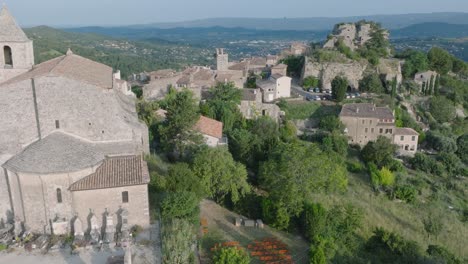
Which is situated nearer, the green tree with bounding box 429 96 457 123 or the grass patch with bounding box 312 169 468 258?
the grass patch with bounding box 312 169 468 258

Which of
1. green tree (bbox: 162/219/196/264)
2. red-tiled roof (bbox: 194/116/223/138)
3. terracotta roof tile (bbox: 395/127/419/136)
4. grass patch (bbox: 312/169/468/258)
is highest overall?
red-tiled roof (bbox: 194/116/223/138)

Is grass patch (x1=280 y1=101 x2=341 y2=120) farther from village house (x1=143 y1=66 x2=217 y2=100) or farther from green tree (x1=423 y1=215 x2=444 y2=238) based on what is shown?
green tree (x1=423 y1=215 x2=444 y2=238)

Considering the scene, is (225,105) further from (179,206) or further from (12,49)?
(179,206)

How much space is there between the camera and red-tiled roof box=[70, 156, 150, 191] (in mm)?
24078

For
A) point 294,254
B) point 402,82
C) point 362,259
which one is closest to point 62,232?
point 294,254

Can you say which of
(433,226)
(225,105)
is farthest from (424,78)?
(433,226)

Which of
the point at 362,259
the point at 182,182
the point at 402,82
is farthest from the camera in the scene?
the point at 402,82

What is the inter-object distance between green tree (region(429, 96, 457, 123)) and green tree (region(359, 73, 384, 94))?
9215 mm

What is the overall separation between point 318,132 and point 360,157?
6.72m

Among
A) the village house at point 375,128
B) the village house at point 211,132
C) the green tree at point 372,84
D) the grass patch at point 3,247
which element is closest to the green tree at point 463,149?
the village house at point 375,128

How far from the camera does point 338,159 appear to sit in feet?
154

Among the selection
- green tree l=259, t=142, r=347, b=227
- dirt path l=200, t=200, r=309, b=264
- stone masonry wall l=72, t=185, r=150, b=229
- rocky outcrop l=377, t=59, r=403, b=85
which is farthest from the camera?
rocky outcrop l=377, t=59, r=403, b=85

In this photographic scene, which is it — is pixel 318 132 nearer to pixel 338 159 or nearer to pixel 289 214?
pixel 338 159

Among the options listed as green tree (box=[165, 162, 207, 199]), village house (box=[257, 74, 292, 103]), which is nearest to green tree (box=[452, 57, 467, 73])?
village house (box=[257, 74, 292, 103])
